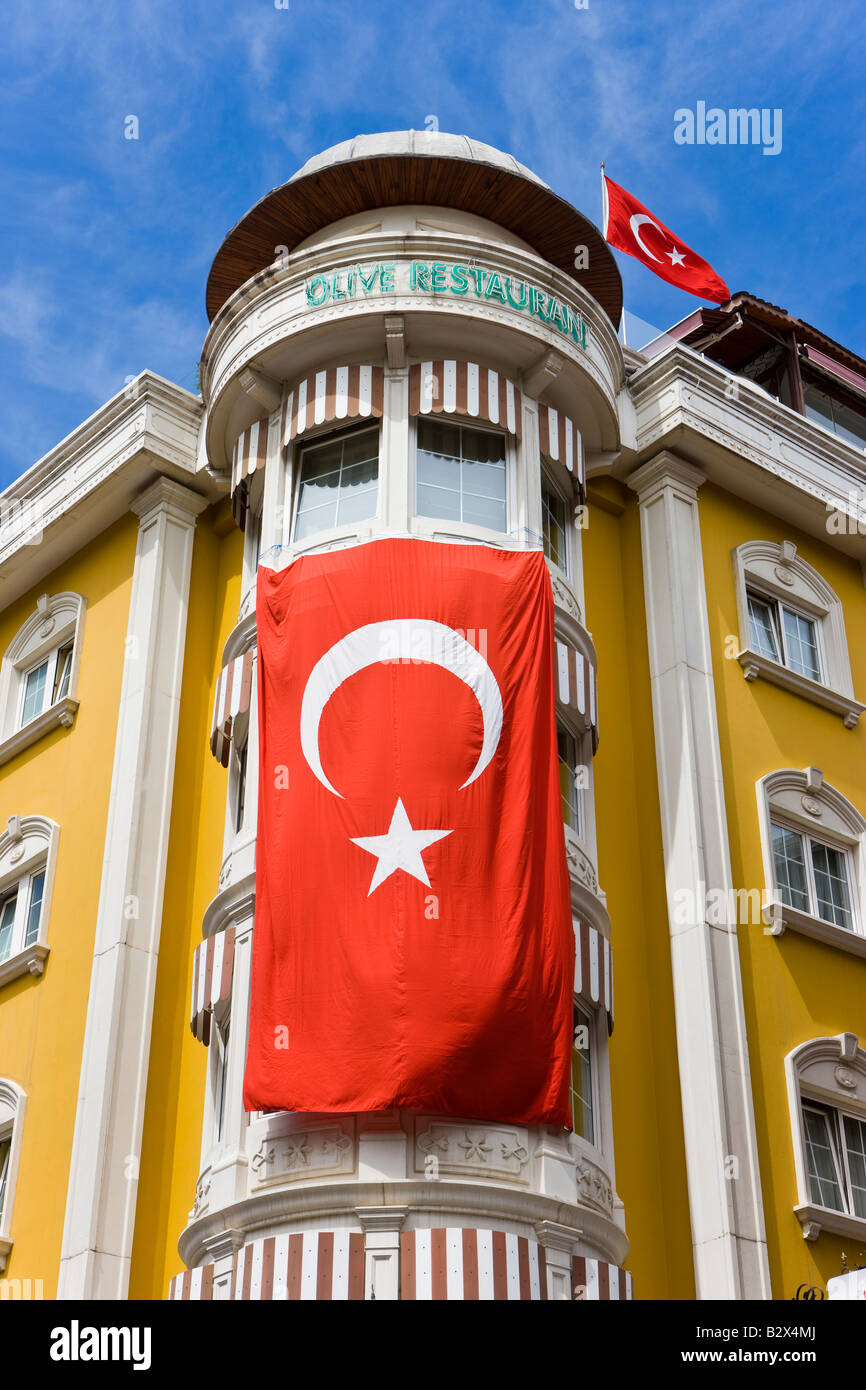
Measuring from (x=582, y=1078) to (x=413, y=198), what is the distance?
1302 centimetres

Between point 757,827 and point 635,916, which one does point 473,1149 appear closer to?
point 635,916

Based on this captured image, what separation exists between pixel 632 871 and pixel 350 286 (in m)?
8.94

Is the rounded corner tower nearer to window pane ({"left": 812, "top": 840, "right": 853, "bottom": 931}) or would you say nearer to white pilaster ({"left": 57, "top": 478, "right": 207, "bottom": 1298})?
white pilaster ({"left": 57, "top": 478, "right": 207, "bottom": 1298})

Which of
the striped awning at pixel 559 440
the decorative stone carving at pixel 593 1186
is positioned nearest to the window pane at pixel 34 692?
the striped awning at pixel 559 440

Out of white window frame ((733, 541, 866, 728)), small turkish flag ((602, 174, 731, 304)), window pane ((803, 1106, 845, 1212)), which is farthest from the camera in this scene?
small turkish flag ((602, 174, 731, 304))

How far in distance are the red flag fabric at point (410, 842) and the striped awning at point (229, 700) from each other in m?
1.17

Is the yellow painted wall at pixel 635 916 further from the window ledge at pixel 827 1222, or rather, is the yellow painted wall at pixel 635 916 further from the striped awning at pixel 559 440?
the striped awning at pixel 559 440

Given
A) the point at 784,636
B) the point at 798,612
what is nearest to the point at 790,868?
the point at 784,636

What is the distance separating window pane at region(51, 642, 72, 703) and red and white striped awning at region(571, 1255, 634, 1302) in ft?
43.4

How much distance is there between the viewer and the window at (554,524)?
2436cm

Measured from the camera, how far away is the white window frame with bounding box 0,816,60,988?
80.0 ft

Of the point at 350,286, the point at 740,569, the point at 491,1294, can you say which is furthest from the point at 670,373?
the point at 491,1294

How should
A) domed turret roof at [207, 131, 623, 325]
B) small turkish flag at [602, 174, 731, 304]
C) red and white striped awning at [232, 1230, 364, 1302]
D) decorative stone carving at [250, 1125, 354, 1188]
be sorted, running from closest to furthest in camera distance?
red and white striped awning at [232, 1230, 364, 1302]
decorative stone carving at [250, 1125, 354, 1188]
domed turret roof at [207, 131, 623, 325]
small turkish flag at [602, 174, 731, 304]

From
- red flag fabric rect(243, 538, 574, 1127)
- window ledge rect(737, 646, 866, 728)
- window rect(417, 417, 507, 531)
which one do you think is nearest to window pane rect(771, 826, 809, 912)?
window ledge rect(737, 646, 866, 728)
